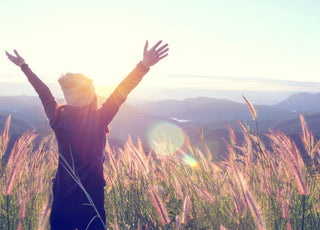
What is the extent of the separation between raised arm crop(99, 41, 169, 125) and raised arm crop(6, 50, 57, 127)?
1.49 ft

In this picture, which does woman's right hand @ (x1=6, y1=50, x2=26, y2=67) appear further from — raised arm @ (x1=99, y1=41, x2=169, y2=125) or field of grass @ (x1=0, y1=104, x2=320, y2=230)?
raised arm @ (x1=99, y1=41, x2=169, y2=125)

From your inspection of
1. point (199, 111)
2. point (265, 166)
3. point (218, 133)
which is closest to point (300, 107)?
point (199, 111)

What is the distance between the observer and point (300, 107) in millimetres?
191750

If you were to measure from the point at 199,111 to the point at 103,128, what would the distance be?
422 feet

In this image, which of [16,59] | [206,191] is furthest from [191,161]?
[16,59]

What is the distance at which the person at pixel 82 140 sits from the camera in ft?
7.68

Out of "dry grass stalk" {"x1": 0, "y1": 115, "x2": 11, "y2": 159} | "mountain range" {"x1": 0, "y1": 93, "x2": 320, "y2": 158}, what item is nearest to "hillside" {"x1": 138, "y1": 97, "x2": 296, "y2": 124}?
"mountain range" {"x1": 0, "y1": 93, "x2": 320, "y2": 158}

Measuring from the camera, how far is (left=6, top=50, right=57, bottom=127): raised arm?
2.53 metres

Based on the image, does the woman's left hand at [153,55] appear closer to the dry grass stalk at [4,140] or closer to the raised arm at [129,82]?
the raised arm at [129,82]

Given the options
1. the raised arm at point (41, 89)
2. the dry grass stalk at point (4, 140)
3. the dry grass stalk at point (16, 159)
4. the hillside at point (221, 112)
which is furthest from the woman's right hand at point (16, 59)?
the hillside at point (221, 112)

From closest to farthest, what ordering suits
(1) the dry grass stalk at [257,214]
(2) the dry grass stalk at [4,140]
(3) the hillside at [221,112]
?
(1) the dry grass stalk at [257,214] → (2) the dry grass stalk at [4,140] → (3) the hillside at [221,112]

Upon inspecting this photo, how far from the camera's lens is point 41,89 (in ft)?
8.74

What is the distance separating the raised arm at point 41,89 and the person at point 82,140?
0.12m

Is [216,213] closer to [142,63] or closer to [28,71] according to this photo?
[142,63]
